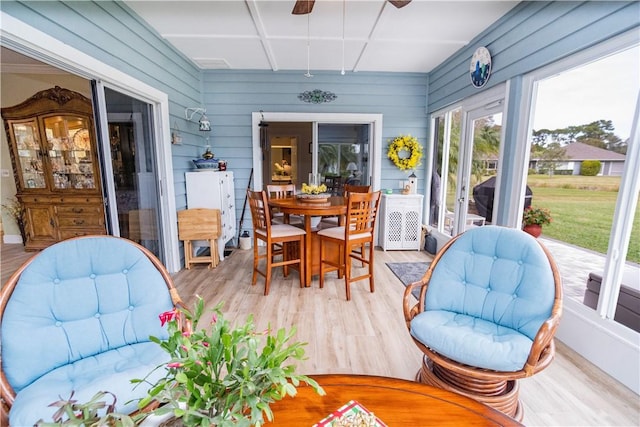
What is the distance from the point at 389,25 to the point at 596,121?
2.16 m

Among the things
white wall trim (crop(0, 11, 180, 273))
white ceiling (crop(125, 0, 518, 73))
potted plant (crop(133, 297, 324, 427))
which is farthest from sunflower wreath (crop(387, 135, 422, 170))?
potted plant (crop(133, 297, 324, 427))

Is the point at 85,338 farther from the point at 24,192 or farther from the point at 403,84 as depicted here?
the point at 403,84

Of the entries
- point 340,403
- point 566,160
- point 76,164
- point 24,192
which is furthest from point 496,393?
point 24,192

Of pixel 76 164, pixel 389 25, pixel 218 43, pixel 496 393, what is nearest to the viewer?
pixel 496 393

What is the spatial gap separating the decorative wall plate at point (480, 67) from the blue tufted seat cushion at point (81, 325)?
3775 mm

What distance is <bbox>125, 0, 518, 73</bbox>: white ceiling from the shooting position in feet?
9.11

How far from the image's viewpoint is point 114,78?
2609mm

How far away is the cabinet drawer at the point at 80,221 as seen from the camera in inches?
175

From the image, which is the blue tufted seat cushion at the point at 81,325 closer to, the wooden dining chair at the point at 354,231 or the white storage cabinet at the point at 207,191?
the wooden dining chair at the point at 354,231

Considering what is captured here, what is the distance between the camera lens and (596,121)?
85.7 inches

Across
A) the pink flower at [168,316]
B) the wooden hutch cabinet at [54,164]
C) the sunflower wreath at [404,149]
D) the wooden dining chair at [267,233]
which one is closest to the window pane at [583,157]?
the sunflower wreath at [404,149]

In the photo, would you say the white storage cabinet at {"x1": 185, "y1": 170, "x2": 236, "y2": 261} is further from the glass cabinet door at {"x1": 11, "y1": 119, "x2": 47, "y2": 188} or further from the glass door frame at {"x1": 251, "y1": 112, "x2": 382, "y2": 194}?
the glass cabinet door at {"x1": 11, "y1": 119, "x2": 47, "y2": 188}

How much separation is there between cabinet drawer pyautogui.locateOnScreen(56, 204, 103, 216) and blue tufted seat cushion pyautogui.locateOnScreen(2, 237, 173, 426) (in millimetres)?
3684

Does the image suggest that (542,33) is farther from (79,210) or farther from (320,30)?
(79,210)
